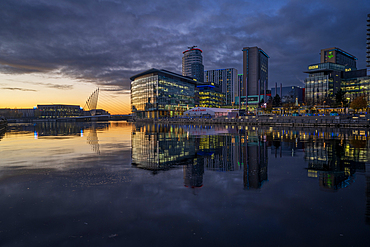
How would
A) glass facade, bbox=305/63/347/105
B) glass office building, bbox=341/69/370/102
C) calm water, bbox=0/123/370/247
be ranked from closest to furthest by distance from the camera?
calm water, bbox=0/123/370/247 < glass office building, bbox=341/69/370/102 < glass facade, bbox=305/63/347/105

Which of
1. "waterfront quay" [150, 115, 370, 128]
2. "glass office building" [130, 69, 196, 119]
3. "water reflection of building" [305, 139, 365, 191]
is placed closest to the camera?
"water reflection of building" [305, 139, 365, 191]

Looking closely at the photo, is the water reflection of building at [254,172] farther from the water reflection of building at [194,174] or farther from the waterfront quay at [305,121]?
the waterfront quay at [305,121]

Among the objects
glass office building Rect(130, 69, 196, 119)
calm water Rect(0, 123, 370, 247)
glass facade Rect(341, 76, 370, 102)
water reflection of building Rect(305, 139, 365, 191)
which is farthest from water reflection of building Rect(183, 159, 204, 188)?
glass facade Rect(341, 76, 370, 102)

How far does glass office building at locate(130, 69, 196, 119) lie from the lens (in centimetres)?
14738

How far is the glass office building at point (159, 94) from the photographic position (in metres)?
147

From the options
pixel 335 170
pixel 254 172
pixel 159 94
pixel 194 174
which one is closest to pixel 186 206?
pixel 194 174

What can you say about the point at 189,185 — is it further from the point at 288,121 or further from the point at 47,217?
the point at 288,121

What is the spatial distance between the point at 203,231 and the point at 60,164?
1217 centimetres

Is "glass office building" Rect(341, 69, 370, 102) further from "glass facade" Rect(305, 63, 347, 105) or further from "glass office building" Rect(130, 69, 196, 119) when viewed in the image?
"glass office building" Rect(130, 69, 196, 119)

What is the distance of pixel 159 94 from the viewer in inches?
5787

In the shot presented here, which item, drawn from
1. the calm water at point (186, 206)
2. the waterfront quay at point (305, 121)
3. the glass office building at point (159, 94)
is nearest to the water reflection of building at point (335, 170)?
the calm water at point (186, 206)

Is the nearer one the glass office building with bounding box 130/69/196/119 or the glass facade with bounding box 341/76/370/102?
the glass office building with bounding box 130/69/196/119

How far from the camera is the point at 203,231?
18.7ft

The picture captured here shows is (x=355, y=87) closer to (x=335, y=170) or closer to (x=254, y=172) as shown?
(x=335, y=170)
